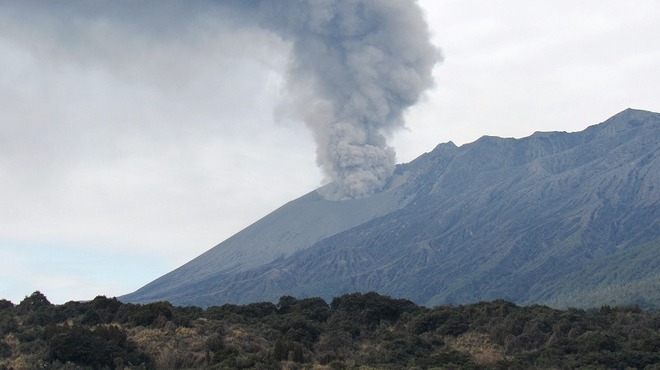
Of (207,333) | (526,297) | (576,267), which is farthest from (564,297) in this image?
(207,333)

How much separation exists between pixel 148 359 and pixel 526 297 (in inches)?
6004

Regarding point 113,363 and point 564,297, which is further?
point 564,297

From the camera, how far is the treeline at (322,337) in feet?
119

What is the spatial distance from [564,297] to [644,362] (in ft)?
429

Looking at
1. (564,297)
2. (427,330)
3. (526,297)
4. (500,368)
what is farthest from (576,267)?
(500,368)

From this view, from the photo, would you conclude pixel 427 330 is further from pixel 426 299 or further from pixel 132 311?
pixel 426 299

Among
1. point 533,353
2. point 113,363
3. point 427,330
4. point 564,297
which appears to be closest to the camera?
Result: point 113,363

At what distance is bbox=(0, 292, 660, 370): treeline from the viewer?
3634 cm

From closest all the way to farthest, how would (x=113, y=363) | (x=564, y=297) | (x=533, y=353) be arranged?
(x=113, y=363) → (x=533, y=353) → (x=564, y=297)

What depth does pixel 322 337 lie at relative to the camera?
153 ft

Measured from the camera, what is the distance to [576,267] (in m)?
193

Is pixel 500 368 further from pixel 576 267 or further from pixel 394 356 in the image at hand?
pixel 576 267

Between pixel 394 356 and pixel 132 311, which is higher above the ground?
pixel 132 311

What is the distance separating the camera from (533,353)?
41344 millimetres
